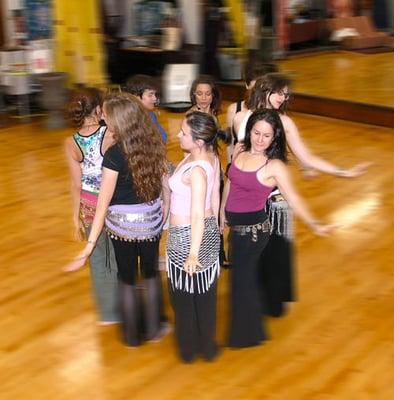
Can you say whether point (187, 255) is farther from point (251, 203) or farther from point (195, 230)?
point (251, 203)

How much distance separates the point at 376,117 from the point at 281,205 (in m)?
5.32

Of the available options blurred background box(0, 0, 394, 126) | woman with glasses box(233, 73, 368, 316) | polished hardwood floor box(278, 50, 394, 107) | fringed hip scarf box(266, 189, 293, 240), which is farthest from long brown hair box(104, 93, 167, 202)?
polished hardwood floor box(278, 50, 394, 107)

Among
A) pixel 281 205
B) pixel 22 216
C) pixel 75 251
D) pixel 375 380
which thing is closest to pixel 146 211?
pixel 281 205

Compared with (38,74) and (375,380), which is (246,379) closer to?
(375,380)

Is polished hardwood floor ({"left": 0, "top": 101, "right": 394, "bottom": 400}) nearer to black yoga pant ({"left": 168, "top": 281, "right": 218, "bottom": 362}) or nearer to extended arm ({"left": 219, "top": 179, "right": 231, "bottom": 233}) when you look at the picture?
black yoga pant ({"left": 168, "top": 281, "right": 218, "bottom": 362})

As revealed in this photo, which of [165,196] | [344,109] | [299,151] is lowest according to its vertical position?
[344,109]

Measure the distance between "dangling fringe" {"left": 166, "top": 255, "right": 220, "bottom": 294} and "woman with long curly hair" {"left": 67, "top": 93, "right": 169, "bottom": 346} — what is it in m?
0.21

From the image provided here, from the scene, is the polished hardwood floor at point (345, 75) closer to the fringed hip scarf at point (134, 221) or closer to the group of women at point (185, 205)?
the group of women at point (185, 205)

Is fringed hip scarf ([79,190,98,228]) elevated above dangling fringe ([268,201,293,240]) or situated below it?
above

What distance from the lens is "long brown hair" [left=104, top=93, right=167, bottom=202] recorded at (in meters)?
2.97

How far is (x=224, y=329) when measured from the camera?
3598 mm

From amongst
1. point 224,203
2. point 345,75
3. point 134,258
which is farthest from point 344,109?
point 134,258

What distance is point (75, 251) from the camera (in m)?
4.80

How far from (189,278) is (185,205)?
1.13ft
